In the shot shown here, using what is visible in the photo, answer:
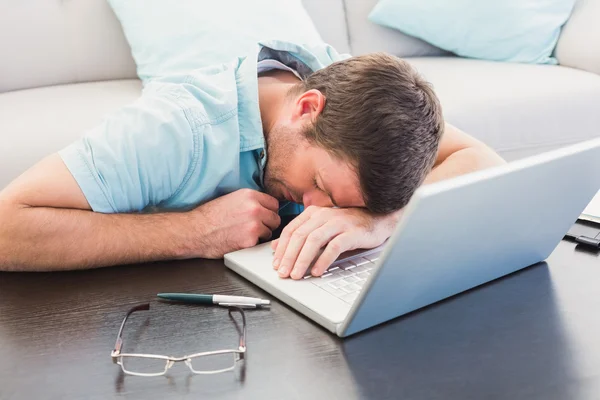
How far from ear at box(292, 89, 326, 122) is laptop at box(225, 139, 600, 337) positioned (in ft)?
0.82

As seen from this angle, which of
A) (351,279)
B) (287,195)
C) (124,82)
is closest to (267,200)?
(287,195)

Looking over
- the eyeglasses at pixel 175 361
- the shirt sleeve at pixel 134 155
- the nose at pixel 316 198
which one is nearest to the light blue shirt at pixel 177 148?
the shirt sleeve at pixel 134 155

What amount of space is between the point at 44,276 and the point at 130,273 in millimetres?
118

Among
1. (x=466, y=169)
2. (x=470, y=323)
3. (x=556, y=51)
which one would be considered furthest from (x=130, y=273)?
(x=556, y=51)

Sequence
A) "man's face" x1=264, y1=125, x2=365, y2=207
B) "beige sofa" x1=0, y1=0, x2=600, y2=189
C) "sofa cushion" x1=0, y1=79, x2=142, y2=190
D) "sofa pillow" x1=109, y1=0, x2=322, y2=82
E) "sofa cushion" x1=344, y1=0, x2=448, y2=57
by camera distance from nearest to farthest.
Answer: "man's face" x1=264, y1=125, x2=365, y2=207 → "sofa cushion" x1=0, y1=79, x2=142, y2=190 → "sofa pillow" x1=109, y1=0, x2=322, y2=82 → "beige sofa" x1=0, y1=0, x2=600, y2=189 → "sofa cushion" x1=344, y1=0, x2=448, y2=57

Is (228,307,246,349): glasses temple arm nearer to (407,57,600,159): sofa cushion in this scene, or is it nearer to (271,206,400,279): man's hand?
(271,206,400,279): man's hand

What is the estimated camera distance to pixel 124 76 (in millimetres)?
2139

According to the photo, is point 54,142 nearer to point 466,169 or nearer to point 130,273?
point 130,273

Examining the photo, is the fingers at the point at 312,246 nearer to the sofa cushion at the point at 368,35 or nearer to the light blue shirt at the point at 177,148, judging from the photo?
the light blue shirt at the point at 177,148

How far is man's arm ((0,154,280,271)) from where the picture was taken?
971mm

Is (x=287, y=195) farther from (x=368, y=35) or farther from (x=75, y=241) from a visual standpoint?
(x=368, y=35)

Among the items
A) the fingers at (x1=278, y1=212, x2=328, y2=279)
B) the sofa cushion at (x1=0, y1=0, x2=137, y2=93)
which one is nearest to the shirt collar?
the fingers at (x1=278, y1=212, x2=328, y2=279)

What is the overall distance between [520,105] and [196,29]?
952mm

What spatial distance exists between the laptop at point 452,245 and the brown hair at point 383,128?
0.40 ft
